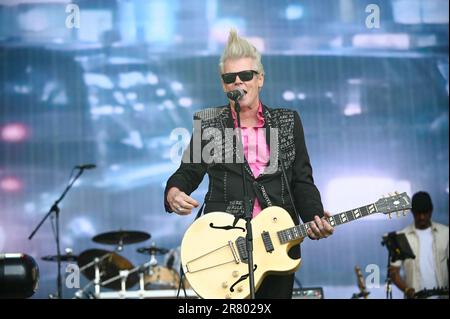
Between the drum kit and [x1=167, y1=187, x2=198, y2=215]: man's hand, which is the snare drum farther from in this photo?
[x1=167, y1=187, x2=198, y2=215]: man's hand

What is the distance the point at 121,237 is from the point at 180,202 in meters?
4.82

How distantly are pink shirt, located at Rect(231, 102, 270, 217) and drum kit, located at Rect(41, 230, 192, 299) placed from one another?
15.2 feet

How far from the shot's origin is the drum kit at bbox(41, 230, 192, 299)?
8867 mm

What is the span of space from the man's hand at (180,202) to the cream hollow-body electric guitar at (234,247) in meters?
0.14

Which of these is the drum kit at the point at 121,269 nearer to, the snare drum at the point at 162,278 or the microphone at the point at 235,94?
the snare drum at the point at 162,278

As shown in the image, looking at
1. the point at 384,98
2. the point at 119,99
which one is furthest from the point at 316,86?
the point at 119,99

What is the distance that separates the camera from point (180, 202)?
4.18m

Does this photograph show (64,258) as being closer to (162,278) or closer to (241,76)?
(162,278)

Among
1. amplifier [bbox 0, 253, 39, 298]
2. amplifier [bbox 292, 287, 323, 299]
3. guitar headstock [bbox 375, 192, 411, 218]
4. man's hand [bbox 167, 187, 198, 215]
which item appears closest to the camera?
amplifier [bbox 0, 253, 39, 298]

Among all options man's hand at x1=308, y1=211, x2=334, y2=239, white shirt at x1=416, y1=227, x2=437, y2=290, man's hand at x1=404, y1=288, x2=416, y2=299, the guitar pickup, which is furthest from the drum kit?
man's hand at x1=308, y1=211, x2=334, y2=239

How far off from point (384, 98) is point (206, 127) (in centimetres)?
553

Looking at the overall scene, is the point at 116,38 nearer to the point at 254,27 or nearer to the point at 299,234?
the point at 254,27

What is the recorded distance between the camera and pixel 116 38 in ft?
31.3

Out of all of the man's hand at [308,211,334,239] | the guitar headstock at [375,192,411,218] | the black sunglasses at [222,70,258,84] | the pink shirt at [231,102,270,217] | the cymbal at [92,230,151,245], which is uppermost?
the black sunglasses at [222,70,258,84]
